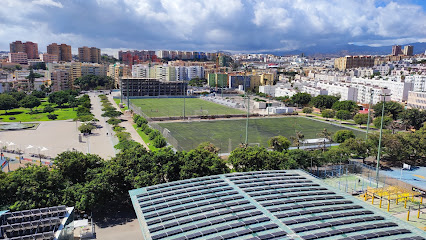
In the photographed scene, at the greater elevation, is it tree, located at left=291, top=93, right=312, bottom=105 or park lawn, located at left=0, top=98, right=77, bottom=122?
tree, located at left=291, top=93, right=312, bottom=105

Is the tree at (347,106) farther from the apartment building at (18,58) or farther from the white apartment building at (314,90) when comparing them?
the apartment building at (18,58)

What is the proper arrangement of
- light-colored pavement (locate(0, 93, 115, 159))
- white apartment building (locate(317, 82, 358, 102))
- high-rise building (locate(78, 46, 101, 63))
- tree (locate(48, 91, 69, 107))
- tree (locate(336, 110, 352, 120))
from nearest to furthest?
light-colored pavement (locate(0, 93, 115, 159)) → tree (locate(336, 110, 352, 120)) → tree (locate(48, 91, 69, 107)) → white apartment building (locate(317, 82, 358, 102)) → high-rise building (locate(78, 46, 101, 63))

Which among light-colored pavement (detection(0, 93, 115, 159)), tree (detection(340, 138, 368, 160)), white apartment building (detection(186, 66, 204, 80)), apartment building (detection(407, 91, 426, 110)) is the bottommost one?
light-colored pavement (detection(0, 93, 115, 159))

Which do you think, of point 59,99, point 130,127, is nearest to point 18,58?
point 59,99

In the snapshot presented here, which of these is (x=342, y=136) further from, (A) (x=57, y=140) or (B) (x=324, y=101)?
(A) (x=57, y=140)

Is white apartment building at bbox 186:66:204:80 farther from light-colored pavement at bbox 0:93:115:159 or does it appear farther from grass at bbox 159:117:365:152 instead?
light-colored pavement at bbox 0:93:115:159

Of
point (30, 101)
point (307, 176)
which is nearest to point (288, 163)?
point (307, 176)

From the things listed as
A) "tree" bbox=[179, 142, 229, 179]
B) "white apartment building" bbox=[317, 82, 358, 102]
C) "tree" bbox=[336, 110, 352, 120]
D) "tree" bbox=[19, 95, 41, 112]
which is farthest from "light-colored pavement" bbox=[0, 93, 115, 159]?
"white apartment building" bbox=[317, 82, 358, 102]
